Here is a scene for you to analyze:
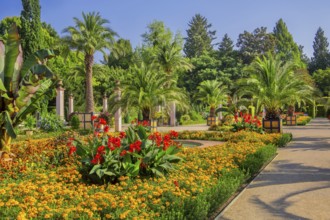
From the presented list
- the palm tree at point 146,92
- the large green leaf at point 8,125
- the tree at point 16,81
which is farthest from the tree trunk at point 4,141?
the palm tree at point 146,92

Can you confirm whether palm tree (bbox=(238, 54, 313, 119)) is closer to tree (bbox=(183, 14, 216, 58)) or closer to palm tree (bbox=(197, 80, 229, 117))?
palm tree (bbox=(197, 80, 229, 117))

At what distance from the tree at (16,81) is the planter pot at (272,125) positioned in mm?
14009

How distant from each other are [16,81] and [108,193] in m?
4.58

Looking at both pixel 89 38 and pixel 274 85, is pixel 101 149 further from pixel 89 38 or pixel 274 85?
pixel 89 38

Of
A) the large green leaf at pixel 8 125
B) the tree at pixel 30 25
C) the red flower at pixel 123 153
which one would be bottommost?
the red flower at pixel 123 153

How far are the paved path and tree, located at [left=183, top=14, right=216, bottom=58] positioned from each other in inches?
2539

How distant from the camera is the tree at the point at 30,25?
3416cm

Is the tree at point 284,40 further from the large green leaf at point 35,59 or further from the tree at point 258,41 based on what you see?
the large green leaf at point 35,59

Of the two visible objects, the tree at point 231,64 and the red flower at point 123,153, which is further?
the tree at point 231,64

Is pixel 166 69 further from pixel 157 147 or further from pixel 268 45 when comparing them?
pixel 268 45

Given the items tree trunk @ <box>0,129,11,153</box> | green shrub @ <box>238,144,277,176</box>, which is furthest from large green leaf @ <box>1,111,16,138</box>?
green shrub @ <box>238,144,277,176</box>

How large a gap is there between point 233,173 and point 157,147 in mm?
1638

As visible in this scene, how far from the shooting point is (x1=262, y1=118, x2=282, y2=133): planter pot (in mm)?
Result: 19297

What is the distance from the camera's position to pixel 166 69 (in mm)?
34656
